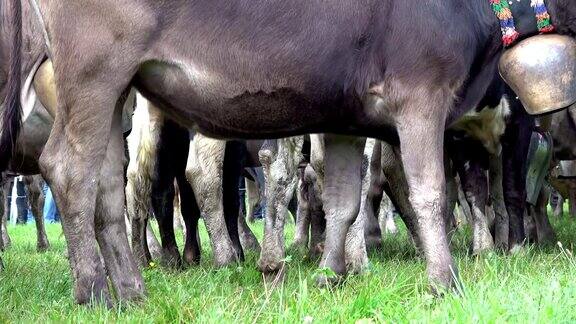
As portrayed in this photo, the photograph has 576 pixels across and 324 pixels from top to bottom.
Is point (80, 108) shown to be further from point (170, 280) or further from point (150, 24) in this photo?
point (170, 280)

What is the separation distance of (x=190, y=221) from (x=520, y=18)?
3.43 m

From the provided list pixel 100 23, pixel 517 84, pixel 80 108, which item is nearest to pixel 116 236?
pixel 80 108

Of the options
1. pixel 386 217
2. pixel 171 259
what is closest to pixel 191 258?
pixel 171 259

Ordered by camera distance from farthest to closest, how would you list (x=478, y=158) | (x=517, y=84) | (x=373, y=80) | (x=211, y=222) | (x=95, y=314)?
(x=478, y=158), (x=211, y=222), (x=517, y=84), (x=373, y=80), (x=95, y=314)

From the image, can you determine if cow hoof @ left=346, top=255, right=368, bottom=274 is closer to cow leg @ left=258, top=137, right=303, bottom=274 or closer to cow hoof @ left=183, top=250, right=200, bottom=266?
cow leg @ left=258, top=137, right=303, bottom=274

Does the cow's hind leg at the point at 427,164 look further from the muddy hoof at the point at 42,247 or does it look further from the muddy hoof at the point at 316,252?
the muddy hoof at the point at 42,247

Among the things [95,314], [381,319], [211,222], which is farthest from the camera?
[211,222]

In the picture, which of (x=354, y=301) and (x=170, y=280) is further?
(x=170, y=280)

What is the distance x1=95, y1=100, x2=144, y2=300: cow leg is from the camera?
4.52 metres

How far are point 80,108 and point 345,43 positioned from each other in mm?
1299

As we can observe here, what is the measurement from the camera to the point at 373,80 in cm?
457

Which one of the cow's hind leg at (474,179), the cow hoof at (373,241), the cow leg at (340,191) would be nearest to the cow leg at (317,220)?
the cow hoof at (373,241)

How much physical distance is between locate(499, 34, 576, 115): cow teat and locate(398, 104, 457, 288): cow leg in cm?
89

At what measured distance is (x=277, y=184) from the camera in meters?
5.86
